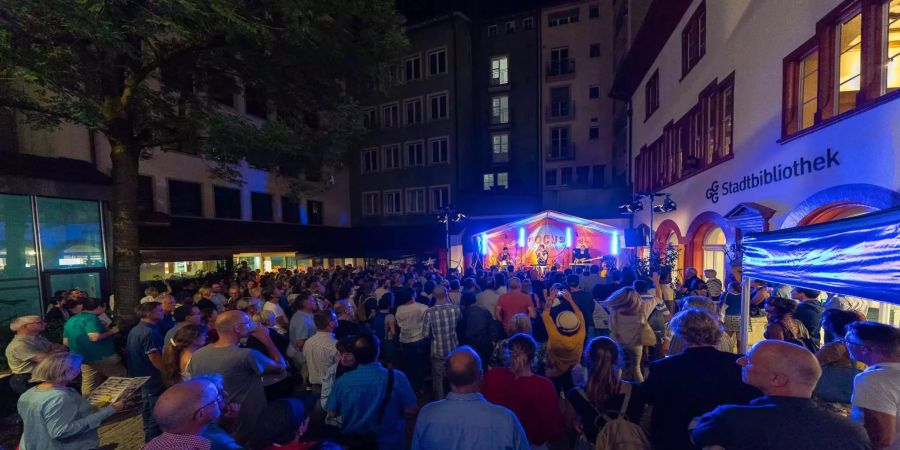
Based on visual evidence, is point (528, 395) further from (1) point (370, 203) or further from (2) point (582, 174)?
(1) point (370, 203)

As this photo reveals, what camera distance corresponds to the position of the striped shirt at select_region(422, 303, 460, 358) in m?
5.47

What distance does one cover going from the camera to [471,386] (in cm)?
241

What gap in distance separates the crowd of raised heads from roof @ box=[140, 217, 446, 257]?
9.25 metres

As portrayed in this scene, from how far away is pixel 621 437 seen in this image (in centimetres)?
245

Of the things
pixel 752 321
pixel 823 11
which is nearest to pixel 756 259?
pixel 752 321

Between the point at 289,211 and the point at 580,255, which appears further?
the point at 289,211

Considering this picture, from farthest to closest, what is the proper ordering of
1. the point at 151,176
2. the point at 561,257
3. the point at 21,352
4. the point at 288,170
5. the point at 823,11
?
the point at 561,257 → the point at 151,176 → the point at 288,170 → the point at 823,11 → the point at 21,352

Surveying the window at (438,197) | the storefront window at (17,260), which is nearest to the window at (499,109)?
the window at (438,197)

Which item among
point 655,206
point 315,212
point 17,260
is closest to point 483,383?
point 17,260

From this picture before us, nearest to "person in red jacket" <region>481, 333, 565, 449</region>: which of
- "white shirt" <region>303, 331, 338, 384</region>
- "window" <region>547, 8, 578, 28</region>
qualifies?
"white shirt" <region>303, 331, 338, 384</region>

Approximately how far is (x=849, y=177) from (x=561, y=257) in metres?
12.5

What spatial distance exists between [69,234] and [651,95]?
21.3 m

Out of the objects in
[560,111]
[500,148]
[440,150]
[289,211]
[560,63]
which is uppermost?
[560,63]

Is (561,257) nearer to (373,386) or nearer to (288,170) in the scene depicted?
(288,170)
